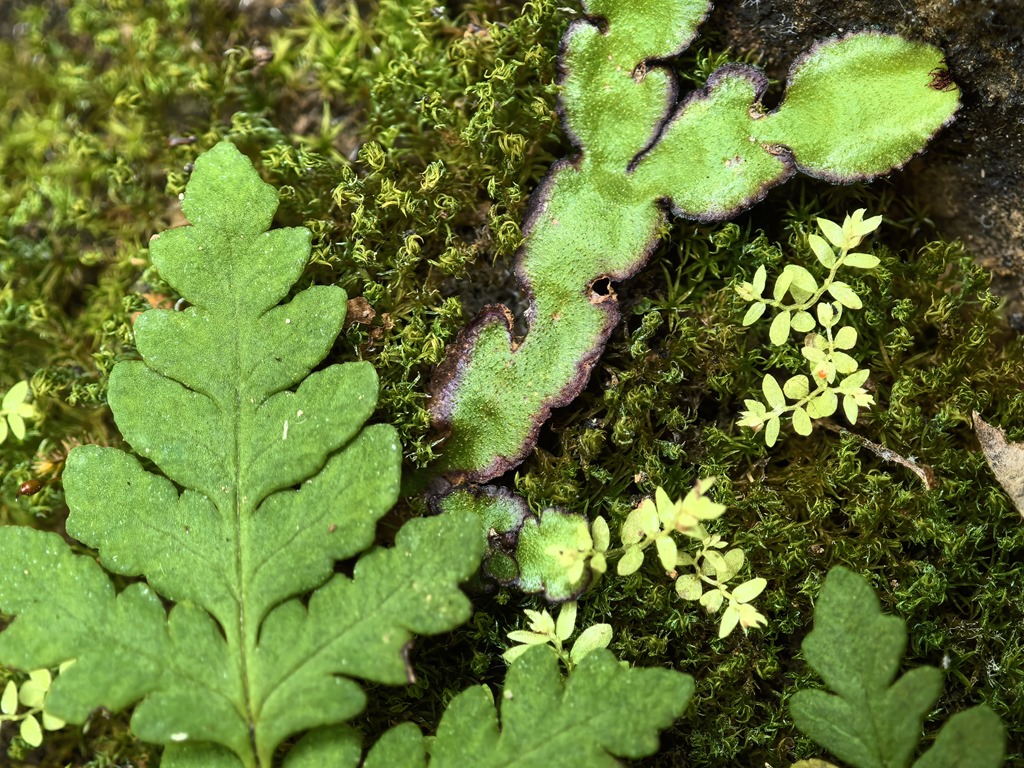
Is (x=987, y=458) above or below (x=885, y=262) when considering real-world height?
below

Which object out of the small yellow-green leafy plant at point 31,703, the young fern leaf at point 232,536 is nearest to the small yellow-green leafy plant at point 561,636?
the young fern leaf at point 232,536

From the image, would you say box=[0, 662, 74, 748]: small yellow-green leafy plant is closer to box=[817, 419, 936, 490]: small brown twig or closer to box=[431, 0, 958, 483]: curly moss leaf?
box=[431, 0, 958, 483]: curly moss leaf

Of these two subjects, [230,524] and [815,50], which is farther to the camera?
[815,50]

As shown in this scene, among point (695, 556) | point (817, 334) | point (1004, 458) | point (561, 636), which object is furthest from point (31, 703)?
point (1004, 458)

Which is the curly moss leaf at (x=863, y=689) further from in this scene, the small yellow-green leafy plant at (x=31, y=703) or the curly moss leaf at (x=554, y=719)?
the small yellow-green leafy plant at (x=31, y=703)

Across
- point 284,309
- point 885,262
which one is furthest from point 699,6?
point 284,309

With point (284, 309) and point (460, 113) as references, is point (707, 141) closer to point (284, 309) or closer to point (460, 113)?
point (460, 113)
